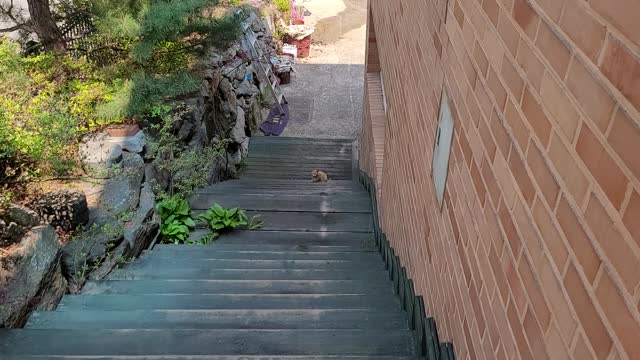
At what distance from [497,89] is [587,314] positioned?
2.26 feet

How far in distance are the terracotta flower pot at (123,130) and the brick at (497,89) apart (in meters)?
4.33

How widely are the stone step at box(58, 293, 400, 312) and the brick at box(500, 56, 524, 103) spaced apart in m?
1.99

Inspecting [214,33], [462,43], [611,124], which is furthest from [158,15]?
[611,124]

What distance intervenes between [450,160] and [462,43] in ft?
1.26

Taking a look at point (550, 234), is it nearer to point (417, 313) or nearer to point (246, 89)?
point (417, 313)

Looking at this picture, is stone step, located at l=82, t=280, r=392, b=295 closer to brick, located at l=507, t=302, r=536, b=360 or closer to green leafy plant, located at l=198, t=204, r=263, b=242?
green leafy plant, located at l=198, t=204, r=263, b=242

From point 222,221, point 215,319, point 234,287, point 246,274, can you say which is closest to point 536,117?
point 215,319

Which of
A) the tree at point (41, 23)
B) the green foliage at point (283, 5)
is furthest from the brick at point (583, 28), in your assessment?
the green foliage at point (283, 5)

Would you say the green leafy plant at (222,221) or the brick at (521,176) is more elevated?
the brick at (521,176)

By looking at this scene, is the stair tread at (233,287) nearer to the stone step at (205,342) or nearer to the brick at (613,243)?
the stone step at (205,342)

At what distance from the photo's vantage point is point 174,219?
506 cm

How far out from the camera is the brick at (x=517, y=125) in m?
1.25

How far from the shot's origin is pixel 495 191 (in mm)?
1452

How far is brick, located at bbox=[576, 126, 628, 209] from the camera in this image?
831 millimetres
